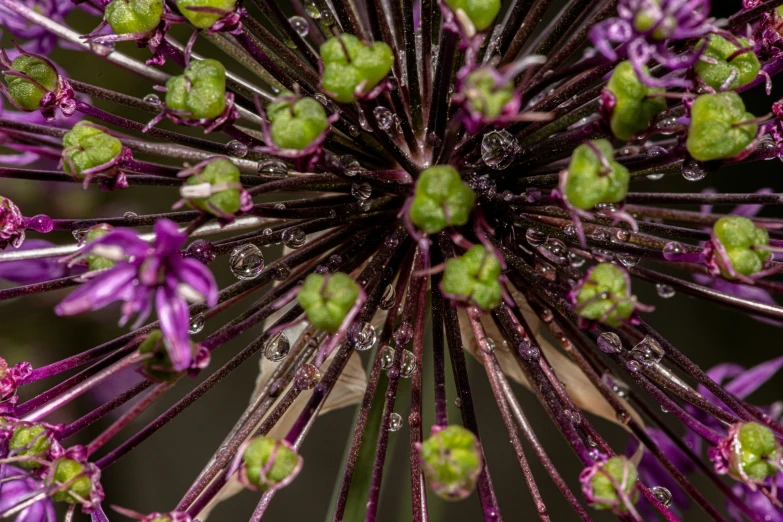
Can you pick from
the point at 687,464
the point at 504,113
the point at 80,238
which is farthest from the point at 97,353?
the point at 687,464

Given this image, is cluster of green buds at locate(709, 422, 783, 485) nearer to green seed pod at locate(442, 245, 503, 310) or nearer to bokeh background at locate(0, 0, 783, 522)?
green seed pod at locate(442, 245, 503, 310)

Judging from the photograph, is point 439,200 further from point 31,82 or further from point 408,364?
point 31,82

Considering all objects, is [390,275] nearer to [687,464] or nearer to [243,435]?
[243,435]

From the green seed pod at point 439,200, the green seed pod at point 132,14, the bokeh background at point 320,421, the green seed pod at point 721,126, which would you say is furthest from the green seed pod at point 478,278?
the bokeh background at point 320,421

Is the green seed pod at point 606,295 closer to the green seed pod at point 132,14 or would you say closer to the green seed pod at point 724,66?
the green seed pod at point 724,66

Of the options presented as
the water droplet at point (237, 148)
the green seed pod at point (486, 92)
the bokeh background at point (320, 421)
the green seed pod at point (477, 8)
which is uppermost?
the water droplet at point (237, 148)
